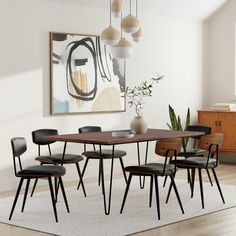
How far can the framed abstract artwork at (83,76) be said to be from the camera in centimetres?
782

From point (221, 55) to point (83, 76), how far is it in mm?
2820

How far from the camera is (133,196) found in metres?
6.84

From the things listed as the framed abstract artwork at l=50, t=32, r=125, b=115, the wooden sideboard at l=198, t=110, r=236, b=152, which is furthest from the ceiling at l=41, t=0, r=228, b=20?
the wooden sideboard at l=198, t=110, r=236, b=152

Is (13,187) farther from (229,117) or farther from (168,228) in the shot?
(229,117)

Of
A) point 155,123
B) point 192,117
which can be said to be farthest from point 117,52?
point 192,117

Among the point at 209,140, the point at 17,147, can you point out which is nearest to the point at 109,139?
the point at 17,147

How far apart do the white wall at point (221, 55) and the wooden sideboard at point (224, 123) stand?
1.60ft

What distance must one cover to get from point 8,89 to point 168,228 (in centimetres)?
281

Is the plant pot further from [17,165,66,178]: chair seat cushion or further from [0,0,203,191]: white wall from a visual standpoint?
[0,0,203,191]: white wall

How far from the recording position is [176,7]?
923 cm

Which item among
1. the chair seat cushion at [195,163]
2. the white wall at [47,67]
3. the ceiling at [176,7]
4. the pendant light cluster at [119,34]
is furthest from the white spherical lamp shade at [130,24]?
the ceiling at [176,7]

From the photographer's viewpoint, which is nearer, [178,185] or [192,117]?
[178,185]

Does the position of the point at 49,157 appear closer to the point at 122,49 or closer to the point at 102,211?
the point at 102,211

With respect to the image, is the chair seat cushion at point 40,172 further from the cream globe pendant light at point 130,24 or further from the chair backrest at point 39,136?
the cream globe pendant light at point 130,24
